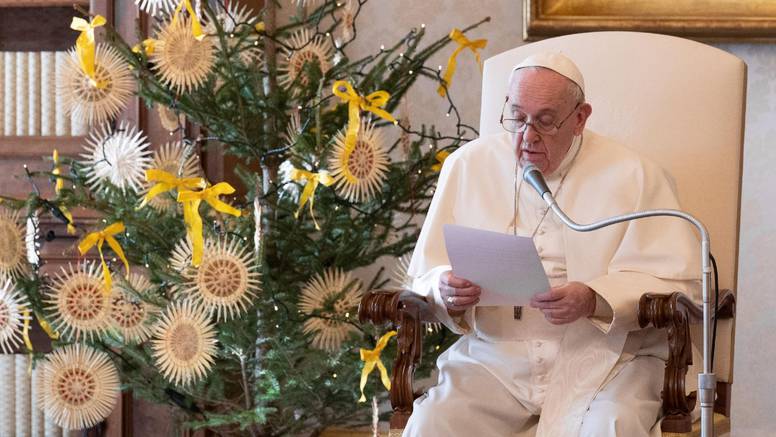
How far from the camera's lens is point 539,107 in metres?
2.79

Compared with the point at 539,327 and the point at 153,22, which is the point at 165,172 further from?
the point at 539,327

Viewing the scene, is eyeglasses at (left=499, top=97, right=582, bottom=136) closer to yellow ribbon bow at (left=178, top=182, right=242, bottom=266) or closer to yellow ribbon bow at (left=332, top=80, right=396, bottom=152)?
yellow ribbon bow at (left=332, top=80, right=396, bottom=152)

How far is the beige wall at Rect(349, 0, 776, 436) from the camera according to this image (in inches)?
163

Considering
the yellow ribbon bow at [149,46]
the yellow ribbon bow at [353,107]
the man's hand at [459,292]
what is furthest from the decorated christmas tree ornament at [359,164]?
the man's hand at [459,292]

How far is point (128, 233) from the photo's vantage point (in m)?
3.34

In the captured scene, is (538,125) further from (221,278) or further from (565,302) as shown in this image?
(221,278)

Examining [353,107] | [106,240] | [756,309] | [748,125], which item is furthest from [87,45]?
[756,309]

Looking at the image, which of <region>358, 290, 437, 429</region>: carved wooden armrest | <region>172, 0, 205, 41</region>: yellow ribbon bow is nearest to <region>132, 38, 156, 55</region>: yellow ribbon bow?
<region>172, 0, 205, 41</region>: yellow ribbon bow

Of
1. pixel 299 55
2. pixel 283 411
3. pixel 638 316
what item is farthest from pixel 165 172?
pixel 638 316

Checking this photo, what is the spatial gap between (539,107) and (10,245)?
164cm

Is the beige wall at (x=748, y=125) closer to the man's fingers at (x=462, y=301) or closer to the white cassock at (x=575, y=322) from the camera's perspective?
A: the white cassock at (x=575, y=322)

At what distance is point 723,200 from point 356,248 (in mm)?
1080

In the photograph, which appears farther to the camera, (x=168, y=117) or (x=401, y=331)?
(x=168, y=117)

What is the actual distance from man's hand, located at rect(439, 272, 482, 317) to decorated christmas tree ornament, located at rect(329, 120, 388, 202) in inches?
27.5
